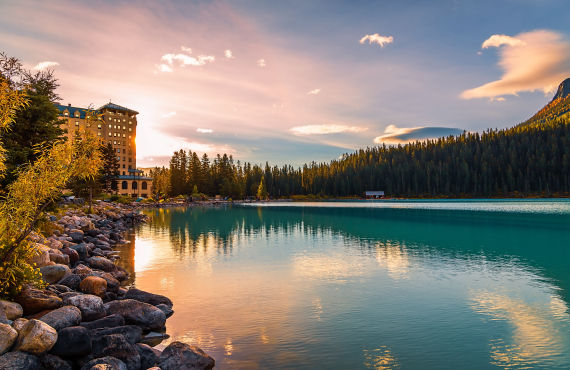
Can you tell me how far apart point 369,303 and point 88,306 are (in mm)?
10474

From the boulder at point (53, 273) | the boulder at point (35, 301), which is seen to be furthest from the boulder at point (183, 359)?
the boulder at point (53, 273)

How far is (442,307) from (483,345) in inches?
140

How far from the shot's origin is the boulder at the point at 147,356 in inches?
348

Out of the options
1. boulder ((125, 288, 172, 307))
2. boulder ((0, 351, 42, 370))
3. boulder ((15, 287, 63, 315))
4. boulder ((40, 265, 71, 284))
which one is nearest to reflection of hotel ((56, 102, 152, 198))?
boulder ((40, 265, 71, 284))

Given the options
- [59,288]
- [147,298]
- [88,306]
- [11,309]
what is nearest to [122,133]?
[59,288]

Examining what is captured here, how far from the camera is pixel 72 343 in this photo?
912 centimetres

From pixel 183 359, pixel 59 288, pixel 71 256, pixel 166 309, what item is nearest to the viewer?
pixel 183 359

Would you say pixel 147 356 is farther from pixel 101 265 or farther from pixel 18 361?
pixel 101 265

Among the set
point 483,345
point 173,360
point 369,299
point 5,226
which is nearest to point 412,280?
point 369,299

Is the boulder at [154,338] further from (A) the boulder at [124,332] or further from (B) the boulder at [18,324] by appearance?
(B) the boulder at [18,324]

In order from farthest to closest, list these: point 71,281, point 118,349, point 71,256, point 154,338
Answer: point 71,256 < point 71,281 < point 154,338 < point 118,349

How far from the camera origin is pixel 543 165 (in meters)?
163

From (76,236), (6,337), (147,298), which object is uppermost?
(76,236)

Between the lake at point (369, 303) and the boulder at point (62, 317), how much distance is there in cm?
287
